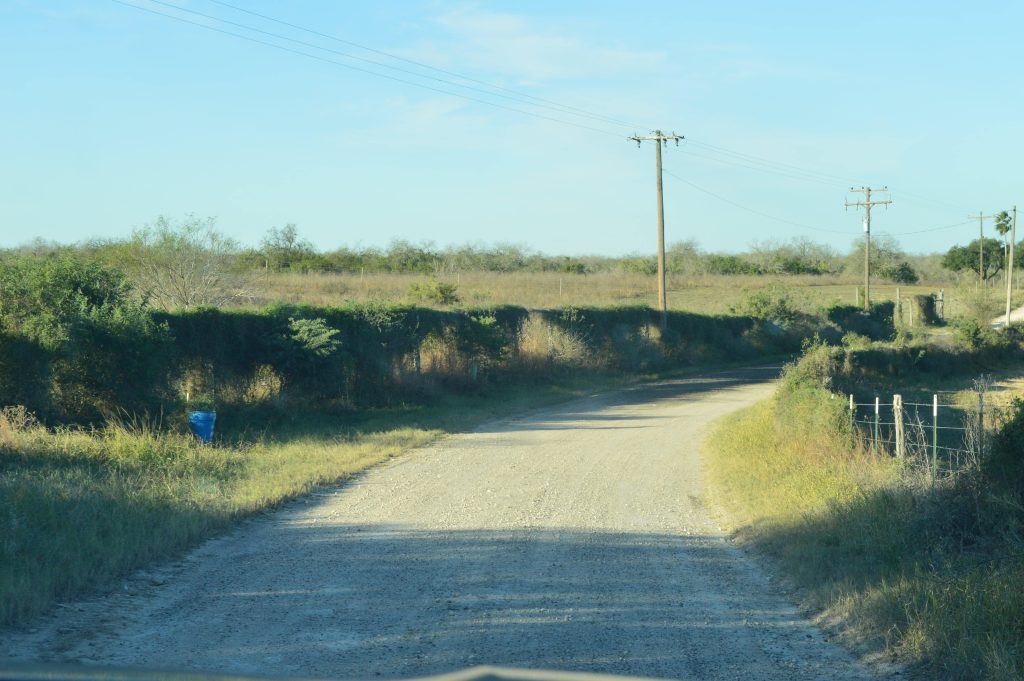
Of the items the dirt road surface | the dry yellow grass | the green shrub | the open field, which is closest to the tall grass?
the dirt road surface

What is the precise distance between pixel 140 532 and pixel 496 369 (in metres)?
19.7

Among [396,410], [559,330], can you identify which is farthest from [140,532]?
[559,330]

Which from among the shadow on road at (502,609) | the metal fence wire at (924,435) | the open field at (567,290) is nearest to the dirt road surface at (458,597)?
the shadow on road at (502,609)

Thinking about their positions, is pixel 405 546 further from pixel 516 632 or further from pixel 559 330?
pixel 559 330

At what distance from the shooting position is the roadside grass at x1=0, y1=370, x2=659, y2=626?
25.3 feet

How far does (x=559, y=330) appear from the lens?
1294 inches

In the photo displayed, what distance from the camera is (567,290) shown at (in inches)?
2557

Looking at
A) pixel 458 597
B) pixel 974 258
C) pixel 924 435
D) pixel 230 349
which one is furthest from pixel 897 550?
pixel 974 258

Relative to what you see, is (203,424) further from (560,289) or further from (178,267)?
(560,289)

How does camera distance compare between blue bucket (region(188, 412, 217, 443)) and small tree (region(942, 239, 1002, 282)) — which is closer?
blue bucket (region(188, 412, 217, 443))

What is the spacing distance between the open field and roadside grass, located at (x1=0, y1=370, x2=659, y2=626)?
35.2ft

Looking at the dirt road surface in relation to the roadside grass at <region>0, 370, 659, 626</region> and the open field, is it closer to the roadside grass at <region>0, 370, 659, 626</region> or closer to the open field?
the roadside grass at <region>0, 370, 659, 626</region>

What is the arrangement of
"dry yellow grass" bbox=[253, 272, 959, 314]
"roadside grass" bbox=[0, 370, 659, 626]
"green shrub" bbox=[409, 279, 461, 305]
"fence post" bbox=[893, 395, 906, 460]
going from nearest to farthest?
1. "roadside grass" bbox=[0, 370, 659, 626]
2. "fence post" bbox=[893, 395, 906, 460]
3. "green shrub" bbox=[409, 279, 461, 305]
4. "dry yellow grass" bbox=[253, 272, 959, 314]

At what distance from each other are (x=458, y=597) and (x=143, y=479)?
19.1ft
